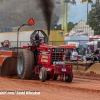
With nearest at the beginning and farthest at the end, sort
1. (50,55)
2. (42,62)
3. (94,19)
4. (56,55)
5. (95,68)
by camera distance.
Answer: (50,55) → (56,55) → (42,62) → (95,68) → (94,19)

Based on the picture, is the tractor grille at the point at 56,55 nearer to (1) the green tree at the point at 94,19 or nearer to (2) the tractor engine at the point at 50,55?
(2) the tractor engine at the point at 50,55

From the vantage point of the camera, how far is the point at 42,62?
896cm

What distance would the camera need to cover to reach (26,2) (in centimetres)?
1345

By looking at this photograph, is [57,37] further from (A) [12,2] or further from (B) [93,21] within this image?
(B) [93,21]

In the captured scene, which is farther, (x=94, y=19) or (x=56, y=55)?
(x=94, y=19)

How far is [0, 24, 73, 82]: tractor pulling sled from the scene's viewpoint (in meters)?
8.54

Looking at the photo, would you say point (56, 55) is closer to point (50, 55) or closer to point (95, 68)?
point (50, 55)

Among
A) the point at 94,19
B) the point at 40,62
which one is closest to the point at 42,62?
the point at 40,62

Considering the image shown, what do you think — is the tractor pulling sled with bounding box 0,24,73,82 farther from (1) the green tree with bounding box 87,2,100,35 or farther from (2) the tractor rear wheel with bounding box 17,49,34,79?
(1) the green tree with bounding box 87,2,100,35

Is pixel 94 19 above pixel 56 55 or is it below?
above

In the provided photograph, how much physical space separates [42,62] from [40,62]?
0.41 feet

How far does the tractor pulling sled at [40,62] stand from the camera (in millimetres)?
8539

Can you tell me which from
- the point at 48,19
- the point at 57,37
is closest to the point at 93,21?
the point at 57,37

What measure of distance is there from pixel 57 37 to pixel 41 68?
44.6 feet
